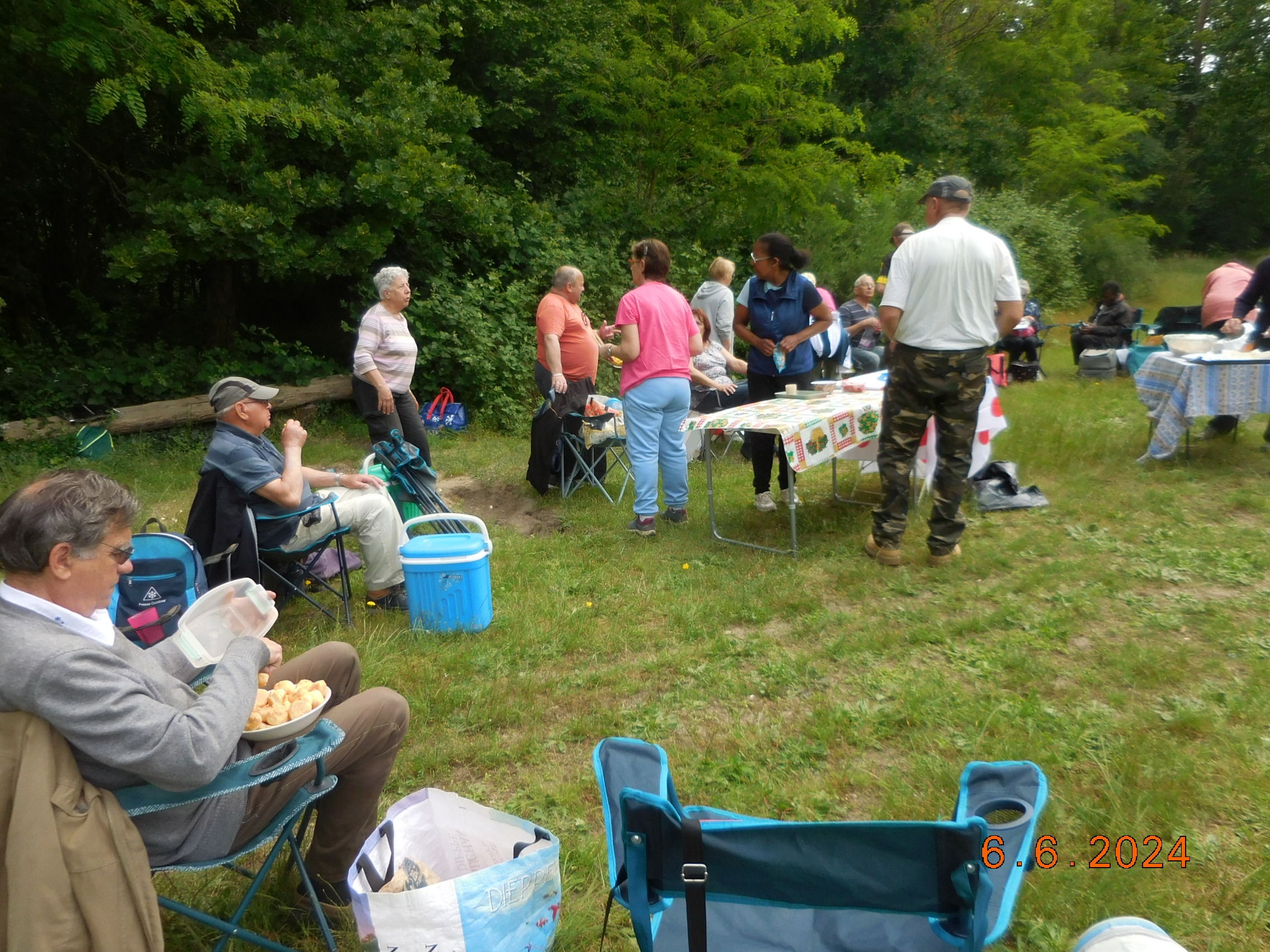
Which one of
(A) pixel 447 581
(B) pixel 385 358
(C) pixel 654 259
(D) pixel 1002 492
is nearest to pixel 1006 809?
(A) pixel 447 581

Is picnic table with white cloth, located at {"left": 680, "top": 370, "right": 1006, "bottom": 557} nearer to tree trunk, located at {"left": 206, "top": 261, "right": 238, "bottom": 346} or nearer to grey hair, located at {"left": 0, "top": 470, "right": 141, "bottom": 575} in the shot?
grey hair, located at {"left": 0, "top": 470, "right": 141, "bottom": 575}

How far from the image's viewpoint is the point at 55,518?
178 centimetres

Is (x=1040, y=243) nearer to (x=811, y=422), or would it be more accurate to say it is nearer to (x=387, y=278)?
(x=811, y=422)

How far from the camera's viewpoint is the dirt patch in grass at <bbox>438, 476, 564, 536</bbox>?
6.19 m

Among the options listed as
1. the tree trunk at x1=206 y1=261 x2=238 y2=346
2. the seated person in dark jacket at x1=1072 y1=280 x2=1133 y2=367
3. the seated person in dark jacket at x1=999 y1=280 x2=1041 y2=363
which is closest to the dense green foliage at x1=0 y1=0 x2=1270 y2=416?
the tree trunk at x1=206 y1=261 x2=238 y2=346

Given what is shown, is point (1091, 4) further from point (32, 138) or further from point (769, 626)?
point (769, 626)

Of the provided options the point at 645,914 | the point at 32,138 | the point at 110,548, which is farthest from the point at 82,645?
the point at 32,138

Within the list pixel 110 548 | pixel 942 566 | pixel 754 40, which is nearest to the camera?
pixel 110 548

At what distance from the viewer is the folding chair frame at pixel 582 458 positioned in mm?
6598

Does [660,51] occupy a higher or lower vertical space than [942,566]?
higher

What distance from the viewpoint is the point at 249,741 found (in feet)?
6.81

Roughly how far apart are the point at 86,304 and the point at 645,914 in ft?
34.1

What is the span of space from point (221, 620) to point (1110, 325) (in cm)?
1242

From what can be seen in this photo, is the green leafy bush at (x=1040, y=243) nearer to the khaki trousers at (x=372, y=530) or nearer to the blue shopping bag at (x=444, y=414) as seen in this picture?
the blue shopping bag at (x=444, y=414)
